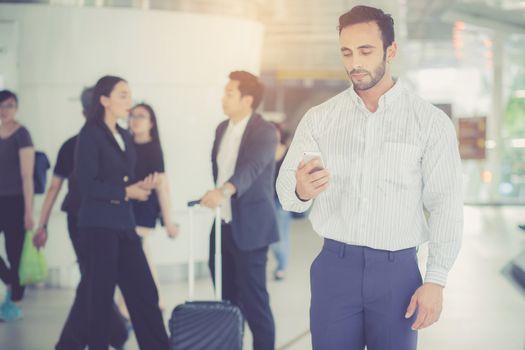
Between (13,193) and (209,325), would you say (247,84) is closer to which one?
(209,325)

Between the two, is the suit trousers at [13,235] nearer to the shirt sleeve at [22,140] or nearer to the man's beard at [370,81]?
the shirt sleeve at [22,140]

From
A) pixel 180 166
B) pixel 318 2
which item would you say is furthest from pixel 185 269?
pixel 318 2

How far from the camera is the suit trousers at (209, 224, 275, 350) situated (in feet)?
11.7

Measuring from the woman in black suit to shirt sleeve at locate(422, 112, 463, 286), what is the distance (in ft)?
A: 5.88

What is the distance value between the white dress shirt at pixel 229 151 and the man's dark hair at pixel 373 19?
63.5 inches

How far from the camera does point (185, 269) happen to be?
21.6 feet

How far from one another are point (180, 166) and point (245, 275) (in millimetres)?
2955

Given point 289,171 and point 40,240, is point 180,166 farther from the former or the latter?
point 289,171

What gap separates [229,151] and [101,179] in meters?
0.70

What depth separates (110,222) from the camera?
3439 millimetres

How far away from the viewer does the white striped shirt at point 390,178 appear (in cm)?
203

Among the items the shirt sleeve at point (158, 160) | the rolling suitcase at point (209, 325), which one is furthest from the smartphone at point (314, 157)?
the shirt sleeve at point (158, 160)

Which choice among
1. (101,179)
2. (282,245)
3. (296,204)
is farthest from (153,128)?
(296,204)

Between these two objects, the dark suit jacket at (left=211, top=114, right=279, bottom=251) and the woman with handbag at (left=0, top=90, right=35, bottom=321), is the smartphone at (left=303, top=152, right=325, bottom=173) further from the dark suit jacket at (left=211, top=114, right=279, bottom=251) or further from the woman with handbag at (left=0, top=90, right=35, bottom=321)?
the woman with handbag at (left=0, top=90, right=35, bottom=321)
